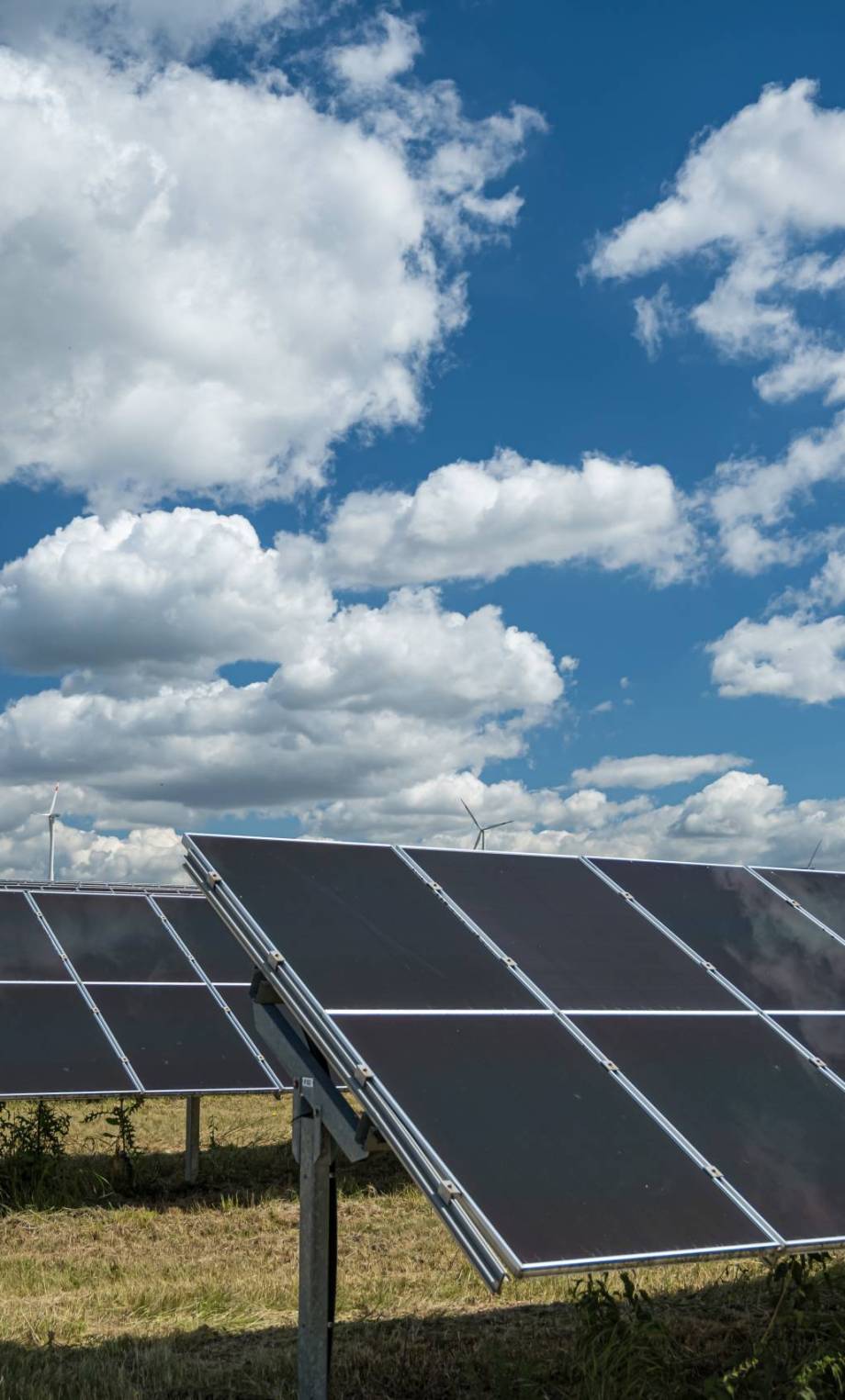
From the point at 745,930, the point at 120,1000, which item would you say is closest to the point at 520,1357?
the point at 745,930

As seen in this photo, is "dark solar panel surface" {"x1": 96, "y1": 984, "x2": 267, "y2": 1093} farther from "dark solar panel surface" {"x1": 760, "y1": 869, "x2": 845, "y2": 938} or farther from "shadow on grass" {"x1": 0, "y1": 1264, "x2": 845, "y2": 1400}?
"dark solar panel surface" {"x1": 760, "y1": 869, "x2": 845, "y2": 938}

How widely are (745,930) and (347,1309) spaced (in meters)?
5.20

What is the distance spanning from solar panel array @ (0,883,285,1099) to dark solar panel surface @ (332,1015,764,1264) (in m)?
9.90

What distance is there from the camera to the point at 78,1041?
1841cm

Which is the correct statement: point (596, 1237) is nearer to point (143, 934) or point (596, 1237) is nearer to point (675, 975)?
point (675, 975)

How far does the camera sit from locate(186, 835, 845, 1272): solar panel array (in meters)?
7.76

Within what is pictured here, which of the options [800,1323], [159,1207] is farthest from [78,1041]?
[800,1323]

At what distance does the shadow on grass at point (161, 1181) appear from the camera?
1784 cm

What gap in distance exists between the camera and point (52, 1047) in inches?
714

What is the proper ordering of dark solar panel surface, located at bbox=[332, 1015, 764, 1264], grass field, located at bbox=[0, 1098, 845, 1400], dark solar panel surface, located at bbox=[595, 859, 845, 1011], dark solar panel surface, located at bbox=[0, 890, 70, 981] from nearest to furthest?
dark solar panel surface, located at bbox=[332, 1015, 764, 1264] < grass field, located at bbox=[0, 1098, 845, 1400] < dark solar panel surface, located at bbox=[595, 859, 845, 1011] < dark solar panel surface, located at bbox=[0, 890, 70, 981]

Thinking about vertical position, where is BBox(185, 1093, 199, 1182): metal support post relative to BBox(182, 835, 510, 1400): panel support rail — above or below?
below

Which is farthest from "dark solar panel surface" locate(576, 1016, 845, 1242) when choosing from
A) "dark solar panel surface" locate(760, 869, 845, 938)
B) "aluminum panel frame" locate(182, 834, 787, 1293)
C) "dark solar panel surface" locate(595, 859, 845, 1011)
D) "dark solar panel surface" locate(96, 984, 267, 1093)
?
"dark solar panel surface" locate(96, 984, 267, 1093)

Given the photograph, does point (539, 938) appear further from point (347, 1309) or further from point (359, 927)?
point (347, 1309)

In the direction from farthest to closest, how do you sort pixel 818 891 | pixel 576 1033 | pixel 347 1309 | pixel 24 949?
pixel 24 949, pixel 818 891, pixel 347 1309, pixel 576 1033
